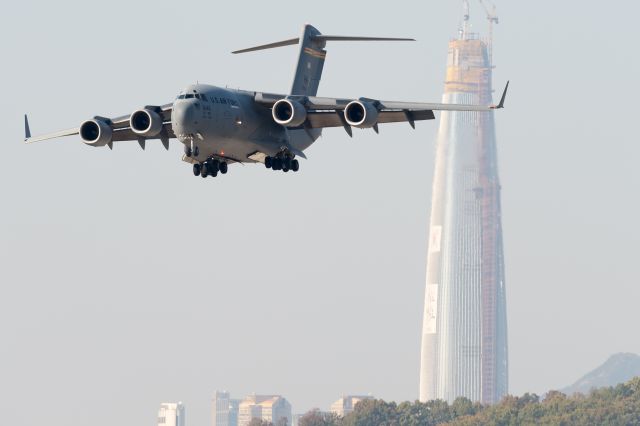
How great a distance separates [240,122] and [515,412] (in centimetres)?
9677

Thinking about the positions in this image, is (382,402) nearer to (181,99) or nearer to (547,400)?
(547,400)

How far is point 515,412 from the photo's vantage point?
159125 mm

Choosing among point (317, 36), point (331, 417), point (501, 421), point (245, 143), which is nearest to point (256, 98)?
point (245, 143)

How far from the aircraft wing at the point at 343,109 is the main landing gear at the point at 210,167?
2.66 m

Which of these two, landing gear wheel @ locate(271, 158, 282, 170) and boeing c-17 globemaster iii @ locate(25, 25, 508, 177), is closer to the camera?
boeing c-17 globemaster iii @ locate(25, 25, 508, 177)

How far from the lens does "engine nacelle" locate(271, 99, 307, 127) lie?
66.8 metres

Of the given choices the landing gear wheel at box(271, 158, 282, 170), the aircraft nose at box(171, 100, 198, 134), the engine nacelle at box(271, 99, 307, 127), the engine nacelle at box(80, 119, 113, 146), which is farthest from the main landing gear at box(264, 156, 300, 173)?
the aircraft nose at box(171, 100, 198, 134)

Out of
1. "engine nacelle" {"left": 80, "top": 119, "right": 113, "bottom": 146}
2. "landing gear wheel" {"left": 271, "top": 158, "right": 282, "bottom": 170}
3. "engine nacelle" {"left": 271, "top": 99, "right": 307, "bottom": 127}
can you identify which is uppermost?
"engine nacelle" {"left": 271, "top": 99, "right": 307, "bottom": 127}

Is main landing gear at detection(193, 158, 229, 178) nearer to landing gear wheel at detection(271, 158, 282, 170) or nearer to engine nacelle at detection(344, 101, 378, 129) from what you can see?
landing gear wheel at detection(271, 158, 282, 170)

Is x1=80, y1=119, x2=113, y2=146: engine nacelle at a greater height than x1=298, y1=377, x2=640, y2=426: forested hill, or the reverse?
x1=80, y1=119, x2=113, y2=146: engine nacelle

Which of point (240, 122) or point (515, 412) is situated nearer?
point (240, 122)

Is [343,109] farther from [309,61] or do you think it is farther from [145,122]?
[309,61]

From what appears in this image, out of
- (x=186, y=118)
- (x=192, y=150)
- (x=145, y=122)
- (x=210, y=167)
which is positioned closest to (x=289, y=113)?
(x=210, y=167)

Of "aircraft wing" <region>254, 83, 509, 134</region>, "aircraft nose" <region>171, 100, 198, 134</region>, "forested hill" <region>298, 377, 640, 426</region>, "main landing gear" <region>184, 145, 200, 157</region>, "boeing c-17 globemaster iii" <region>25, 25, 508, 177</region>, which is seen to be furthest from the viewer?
"forested hill" <region>298, 377, 640, 426</region>
